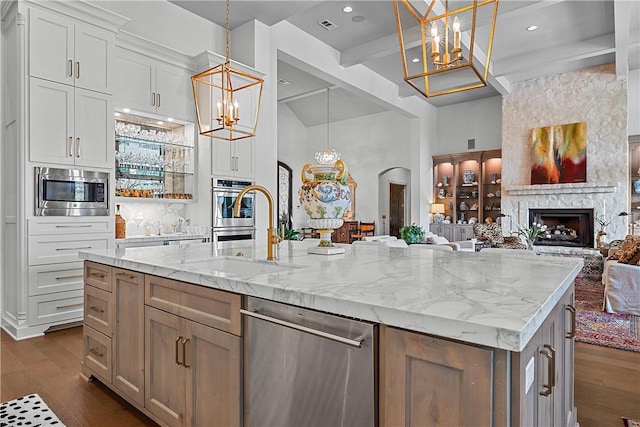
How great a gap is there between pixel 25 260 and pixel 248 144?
2763 mm

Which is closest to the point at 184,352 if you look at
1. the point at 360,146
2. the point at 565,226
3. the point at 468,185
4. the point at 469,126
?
the point at 565,226

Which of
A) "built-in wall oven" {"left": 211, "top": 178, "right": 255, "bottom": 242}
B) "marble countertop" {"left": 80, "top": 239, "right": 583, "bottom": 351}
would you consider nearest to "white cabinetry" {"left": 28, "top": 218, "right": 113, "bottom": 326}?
"built-in wall oven" {"left": 211, "top": 178, "right": 255, "bottom": 242}

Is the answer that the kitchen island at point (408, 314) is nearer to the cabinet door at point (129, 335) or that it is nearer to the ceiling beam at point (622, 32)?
the cabinet door at point (129, 335)

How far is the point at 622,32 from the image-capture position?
582 cm

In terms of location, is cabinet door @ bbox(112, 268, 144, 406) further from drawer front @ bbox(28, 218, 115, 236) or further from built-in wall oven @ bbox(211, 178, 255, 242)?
built-in wall oven @ bbox(211, 178, 255, 242)

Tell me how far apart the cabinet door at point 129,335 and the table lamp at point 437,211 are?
30.4 feet

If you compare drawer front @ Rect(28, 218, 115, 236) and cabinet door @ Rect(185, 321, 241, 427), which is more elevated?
drawer front @ Rect(28, 218, 115, 236)

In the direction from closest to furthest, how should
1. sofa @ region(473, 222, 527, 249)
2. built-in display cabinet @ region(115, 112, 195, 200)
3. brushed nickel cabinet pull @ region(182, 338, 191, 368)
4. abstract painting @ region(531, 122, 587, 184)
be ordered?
brushed nickel cabinet pull @ region(182, 338, 191, 368)
built-in display cabinet @ region(115, 112, 195, 200)
sofa @ region(473, 222, 527, 249)
abstract painting @ region(531, 122, 587, 184)

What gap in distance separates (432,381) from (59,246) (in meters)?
3.81

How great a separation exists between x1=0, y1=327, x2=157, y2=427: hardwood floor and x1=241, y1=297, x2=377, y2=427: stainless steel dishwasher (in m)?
1.05

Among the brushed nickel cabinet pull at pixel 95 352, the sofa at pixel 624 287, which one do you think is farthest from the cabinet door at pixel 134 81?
the sofa at pixel 624 287

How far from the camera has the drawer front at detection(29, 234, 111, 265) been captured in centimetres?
351

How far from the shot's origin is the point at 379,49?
6.45 metres

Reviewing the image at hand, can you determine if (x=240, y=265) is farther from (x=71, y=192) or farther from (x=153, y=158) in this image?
(x=153, y=158)
